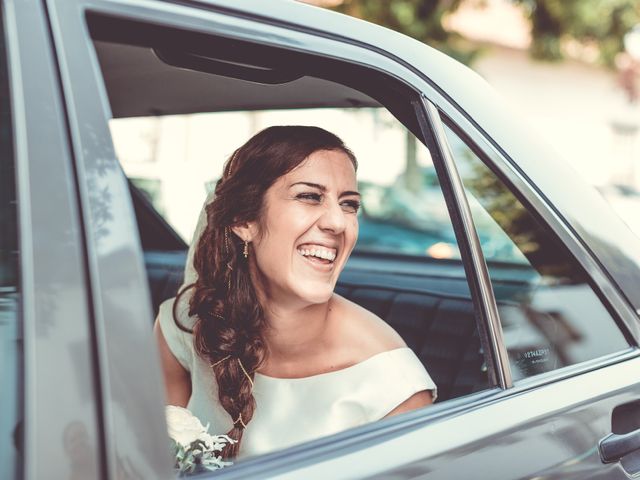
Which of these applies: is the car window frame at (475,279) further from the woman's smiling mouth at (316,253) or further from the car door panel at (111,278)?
the car door panel at (111,278)

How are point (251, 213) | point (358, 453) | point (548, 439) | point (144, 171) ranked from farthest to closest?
point (144, 171)
point (251, 213)
point (548, 439)
point (358, 453)

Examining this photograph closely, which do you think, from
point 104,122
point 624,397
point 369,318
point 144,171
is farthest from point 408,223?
point 104,122

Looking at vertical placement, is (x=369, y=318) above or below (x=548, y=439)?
above

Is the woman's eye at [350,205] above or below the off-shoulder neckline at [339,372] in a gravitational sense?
above

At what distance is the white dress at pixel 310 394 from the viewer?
189 cm

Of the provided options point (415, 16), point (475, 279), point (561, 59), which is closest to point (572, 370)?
point (475, 279)

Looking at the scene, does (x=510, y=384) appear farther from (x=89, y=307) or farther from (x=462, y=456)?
(x=89, y=307)

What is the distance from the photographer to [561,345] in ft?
6.54

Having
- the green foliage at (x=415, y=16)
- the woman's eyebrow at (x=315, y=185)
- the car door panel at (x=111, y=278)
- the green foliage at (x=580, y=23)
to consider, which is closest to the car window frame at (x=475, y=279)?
the woman's eyebrow at (x=315, y=185)

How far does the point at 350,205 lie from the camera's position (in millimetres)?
2096

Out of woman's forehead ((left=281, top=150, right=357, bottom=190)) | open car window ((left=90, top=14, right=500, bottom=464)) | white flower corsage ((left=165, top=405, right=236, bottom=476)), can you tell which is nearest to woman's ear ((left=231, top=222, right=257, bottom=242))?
woman's forehead ((left=281, top=150, right=357, bottom=190))

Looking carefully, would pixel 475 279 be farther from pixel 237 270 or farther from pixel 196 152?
pixel 196 152

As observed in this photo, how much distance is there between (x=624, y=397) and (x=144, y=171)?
8.71ft

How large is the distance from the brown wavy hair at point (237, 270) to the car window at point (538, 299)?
0.44 m
